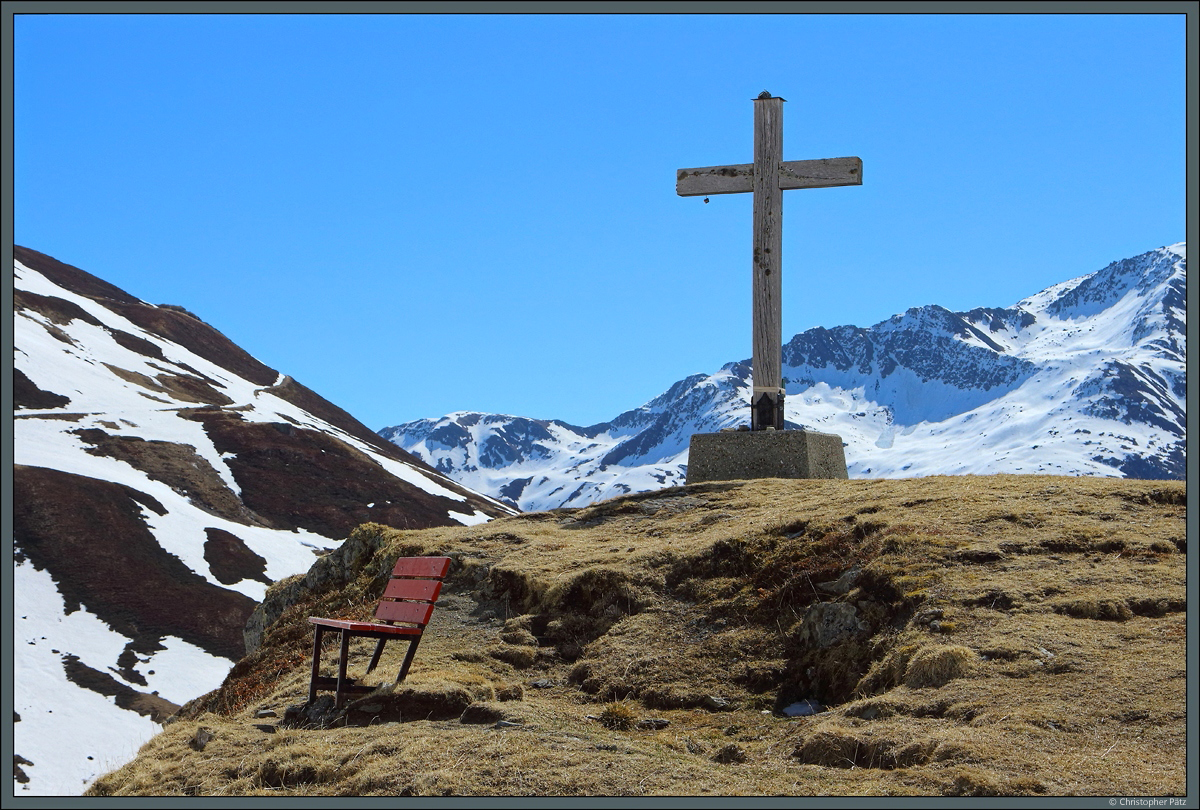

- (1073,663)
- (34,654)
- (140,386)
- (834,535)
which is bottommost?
(34,654)

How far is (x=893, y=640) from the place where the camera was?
426 inches

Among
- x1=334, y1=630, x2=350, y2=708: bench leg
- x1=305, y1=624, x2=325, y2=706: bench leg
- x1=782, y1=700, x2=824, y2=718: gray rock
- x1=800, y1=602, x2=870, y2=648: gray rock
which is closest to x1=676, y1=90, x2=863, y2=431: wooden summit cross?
x1=800, y1=602, x2=870, y2=648: gray rock

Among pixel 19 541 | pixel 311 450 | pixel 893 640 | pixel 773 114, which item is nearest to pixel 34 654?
pixel 19 541

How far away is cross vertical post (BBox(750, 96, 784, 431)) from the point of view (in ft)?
65.8

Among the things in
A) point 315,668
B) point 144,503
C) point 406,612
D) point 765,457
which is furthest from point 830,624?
point 144,503

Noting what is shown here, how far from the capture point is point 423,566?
11406 millimetres

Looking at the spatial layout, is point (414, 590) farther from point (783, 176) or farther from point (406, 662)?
point (783, 176)

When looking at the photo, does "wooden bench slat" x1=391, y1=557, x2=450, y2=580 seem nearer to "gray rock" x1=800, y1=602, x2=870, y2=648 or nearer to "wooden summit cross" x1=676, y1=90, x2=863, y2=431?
"gray rock" x1=800, y1=602, x2=870, y2=648

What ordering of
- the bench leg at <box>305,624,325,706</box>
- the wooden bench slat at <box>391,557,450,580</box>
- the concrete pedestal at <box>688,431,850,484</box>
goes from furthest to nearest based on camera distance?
the concrete pedestal at <box>688,431,850,484</box> → the wooden bench slat at <box>391,557,450,580</box> → the bench leg at <box>305,624,325,706</box>

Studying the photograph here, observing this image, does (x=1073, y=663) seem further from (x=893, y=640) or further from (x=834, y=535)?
(x=834, y=535)

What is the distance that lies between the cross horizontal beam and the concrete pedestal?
4.48 meters

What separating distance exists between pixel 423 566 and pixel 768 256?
35.6ft

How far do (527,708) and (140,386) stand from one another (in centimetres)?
13037

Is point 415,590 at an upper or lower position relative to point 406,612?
upper
